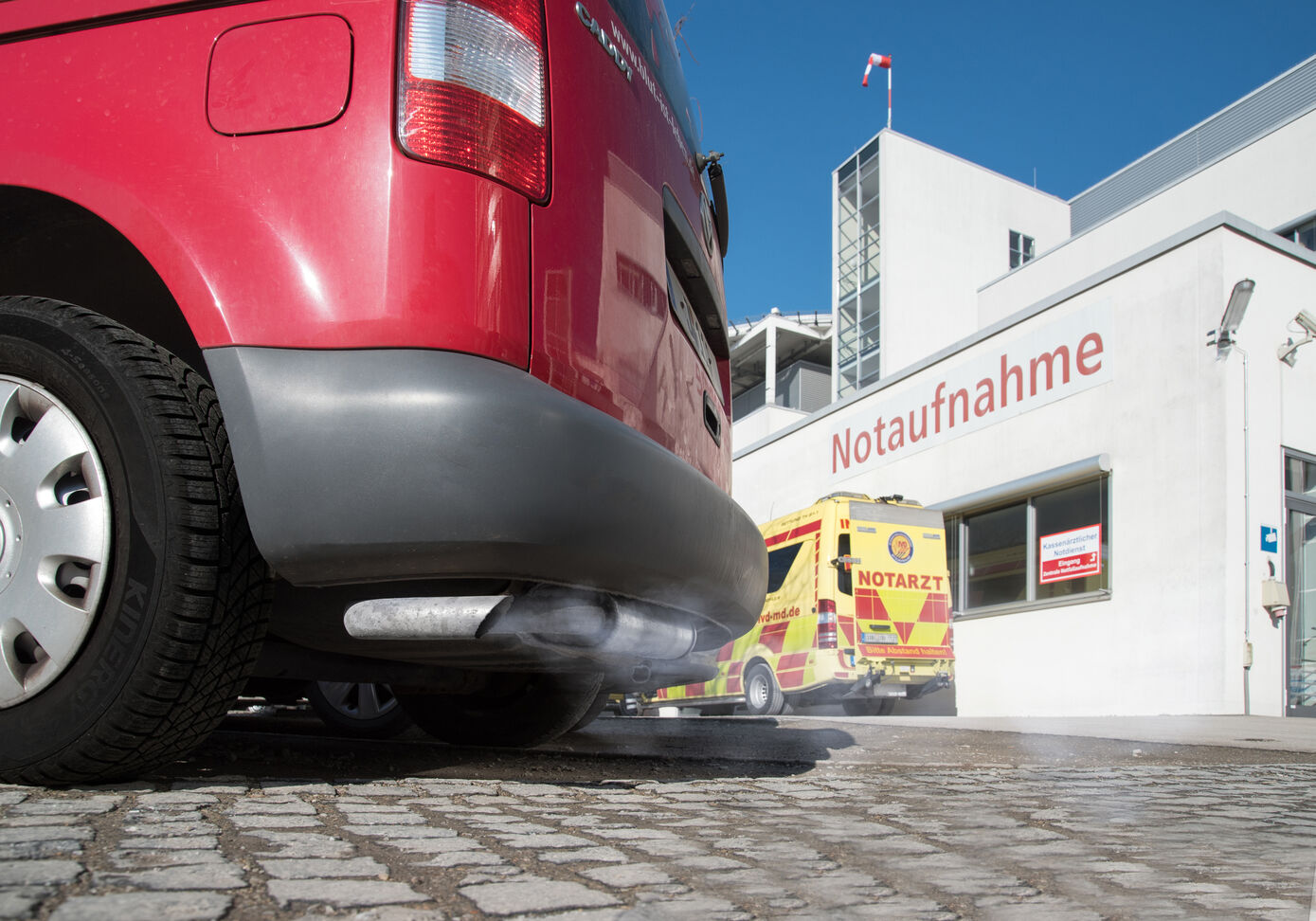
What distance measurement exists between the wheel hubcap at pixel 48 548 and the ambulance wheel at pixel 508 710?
6.02ft

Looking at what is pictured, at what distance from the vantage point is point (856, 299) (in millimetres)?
27156

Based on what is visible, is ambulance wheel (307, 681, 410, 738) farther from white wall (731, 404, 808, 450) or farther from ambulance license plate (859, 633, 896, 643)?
white wall (731, 404, 808, 450)

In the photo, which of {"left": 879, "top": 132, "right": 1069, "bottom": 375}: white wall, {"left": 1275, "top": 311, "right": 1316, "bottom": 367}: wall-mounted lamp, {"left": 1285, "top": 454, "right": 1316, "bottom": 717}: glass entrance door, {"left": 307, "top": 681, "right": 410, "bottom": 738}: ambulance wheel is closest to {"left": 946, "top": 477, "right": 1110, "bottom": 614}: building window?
{"left": 1285, "top": 454, "right": 1316, "bottom": 717}: glass entrance door

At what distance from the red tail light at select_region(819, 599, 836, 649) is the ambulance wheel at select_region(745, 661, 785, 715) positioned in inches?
36.9

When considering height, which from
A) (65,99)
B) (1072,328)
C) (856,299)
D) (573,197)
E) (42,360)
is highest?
(856,299)

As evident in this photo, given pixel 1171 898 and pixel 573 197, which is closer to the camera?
pixel 1171 898

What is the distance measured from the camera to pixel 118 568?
2064 millimetres

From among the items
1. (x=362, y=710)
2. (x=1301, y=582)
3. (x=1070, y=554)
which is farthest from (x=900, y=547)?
(x=362, y=710)

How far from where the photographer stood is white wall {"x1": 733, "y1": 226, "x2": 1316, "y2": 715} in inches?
417

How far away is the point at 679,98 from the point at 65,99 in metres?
1.60

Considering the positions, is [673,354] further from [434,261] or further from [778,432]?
[778,432]

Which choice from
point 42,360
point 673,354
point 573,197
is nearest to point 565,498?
point 573,197

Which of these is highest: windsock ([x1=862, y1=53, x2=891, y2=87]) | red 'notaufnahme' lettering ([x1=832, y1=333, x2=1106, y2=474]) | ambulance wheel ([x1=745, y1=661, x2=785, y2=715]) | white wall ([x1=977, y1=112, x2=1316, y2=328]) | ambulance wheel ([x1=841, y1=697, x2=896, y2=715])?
windsock ([x1=862, y1=53, x2=891, y2=87])

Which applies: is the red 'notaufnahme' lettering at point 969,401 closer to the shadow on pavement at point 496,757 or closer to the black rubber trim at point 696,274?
the shadow on pavement at point 496,757
